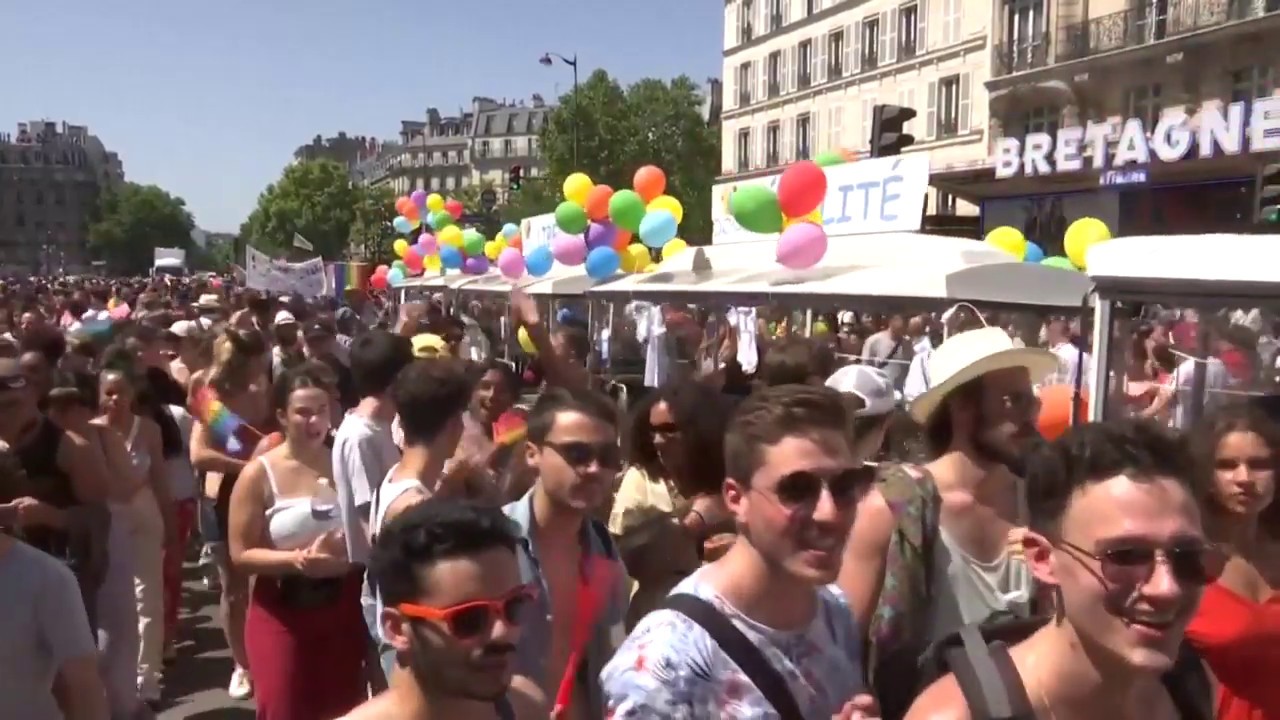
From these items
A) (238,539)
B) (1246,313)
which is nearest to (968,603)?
(238,539)

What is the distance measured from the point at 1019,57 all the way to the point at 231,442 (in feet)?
87.4

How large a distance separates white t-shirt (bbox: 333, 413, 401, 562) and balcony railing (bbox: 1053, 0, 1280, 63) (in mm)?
22303

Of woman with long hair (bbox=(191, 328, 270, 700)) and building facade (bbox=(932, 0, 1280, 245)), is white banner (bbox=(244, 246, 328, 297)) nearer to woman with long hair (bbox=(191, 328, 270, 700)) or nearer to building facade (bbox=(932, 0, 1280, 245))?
building facade (bbox=(932, 0, 1280, 245))

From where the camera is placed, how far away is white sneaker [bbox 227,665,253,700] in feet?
19.3

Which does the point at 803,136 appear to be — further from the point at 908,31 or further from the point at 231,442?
the point at 231,442

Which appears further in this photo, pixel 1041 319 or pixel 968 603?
pixel 1041 319

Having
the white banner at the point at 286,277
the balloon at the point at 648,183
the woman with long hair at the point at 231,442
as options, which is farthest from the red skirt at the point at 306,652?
the white banner at the point at 286,277

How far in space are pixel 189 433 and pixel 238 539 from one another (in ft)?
9.03

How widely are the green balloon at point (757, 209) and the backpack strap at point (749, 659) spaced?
310 inches

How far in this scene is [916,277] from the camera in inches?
309

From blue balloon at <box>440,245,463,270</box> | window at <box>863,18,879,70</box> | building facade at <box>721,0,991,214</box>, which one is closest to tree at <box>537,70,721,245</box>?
building facade at <box>721,0,991,214</box>

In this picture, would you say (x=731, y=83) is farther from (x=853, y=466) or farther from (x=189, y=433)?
(x=853, y=466)

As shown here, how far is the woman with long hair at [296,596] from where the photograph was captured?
3832 mm

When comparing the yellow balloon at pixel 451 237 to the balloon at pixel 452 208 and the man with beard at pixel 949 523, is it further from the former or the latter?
the man with beard at pixel 949 523
